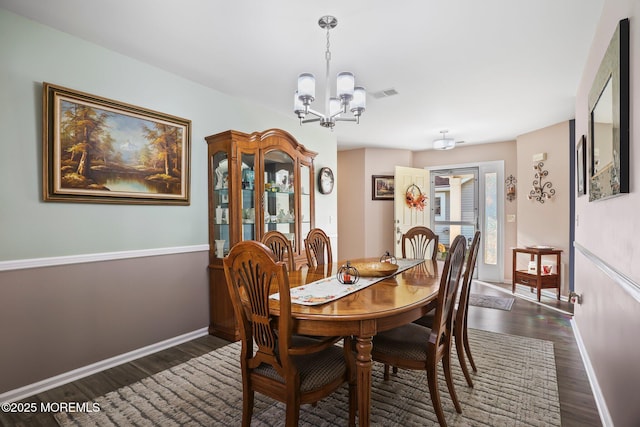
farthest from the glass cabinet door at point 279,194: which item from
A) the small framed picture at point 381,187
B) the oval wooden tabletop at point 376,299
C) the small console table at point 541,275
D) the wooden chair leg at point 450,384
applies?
the small console table at point 541,275

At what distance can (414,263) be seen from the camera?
2943 millimetres

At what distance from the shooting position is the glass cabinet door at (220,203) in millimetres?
3229

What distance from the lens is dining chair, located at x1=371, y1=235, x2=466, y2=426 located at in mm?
1773

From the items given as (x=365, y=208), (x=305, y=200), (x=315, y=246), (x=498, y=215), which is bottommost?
(x=315, y=246)

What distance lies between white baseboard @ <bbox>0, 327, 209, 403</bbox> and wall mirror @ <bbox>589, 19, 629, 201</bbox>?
3300mm

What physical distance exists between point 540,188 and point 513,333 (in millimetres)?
2562

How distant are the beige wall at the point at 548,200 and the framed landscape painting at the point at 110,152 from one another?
4768 millimetres

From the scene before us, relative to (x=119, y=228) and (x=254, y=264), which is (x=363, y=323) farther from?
(x=119, y=228)

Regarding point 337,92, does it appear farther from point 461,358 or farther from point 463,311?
point 461,358

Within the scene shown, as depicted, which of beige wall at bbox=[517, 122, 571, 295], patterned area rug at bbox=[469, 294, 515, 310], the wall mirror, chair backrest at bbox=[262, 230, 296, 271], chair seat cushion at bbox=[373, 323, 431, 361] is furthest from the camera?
beige wall at bbox=[517, 122, 571, 295]

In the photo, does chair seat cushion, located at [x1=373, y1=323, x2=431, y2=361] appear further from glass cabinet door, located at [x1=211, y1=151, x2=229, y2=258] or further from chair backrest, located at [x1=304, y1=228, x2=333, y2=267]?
glass cabinet door, located at [x1=211, y1=151, x2=229, y2=258]

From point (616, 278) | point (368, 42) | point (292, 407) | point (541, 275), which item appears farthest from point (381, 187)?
point (292, 407)

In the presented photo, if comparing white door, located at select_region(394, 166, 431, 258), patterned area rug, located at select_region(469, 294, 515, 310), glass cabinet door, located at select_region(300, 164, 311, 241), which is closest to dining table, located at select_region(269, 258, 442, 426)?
glass cabinet door, located at select_region(300, 164, 311, 241)

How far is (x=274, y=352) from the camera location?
1573 millimetres
